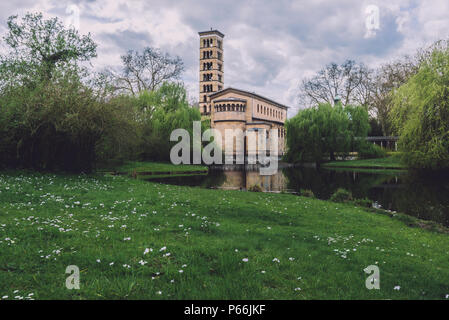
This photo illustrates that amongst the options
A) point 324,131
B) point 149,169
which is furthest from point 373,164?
point 149,169

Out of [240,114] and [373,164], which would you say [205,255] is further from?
[240,114]

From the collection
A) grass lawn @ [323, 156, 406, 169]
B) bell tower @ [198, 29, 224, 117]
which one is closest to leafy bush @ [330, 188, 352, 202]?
grass lawn @ [323, 156, 406, 169]

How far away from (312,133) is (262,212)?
3903 cm

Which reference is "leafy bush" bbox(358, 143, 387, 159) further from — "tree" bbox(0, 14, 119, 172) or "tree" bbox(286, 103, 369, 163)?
"tree" bbox(0, 14, 119, 172)

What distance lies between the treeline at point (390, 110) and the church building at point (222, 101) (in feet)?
38.9

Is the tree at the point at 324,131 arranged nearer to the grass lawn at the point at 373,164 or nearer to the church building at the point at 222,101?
the grass lawn at the point at 373,164

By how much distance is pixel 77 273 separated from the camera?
4398 mm

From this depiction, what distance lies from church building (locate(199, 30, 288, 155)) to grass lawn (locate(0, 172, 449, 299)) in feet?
185

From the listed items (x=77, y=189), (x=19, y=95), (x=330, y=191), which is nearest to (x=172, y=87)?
(x=19, y=95)

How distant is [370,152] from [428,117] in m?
23.5

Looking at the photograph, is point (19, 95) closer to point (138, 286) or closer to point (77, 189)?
point (77, 189)

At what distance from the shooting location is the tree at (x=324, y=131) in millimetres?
46938

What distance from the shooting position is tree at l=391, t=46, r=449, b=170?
25.5 metres

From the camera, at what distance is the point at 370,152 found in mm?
49000
